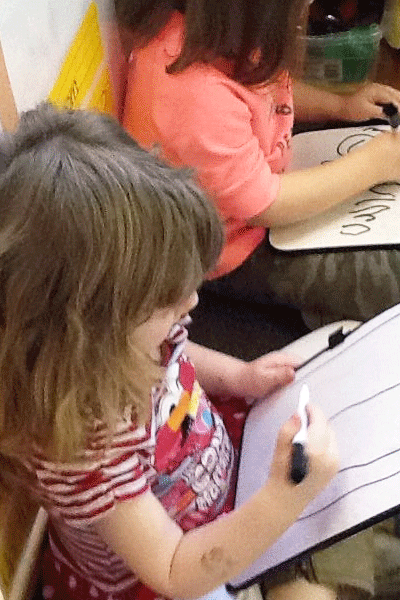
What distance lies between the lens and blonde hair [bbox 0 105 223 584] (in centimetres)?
51

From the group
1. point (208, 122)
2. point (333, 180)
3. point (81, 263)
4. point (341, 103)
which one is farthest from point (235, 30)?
point (81, 263)

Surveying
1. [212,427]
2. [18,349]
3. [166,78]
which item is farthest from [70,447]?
[166,78]

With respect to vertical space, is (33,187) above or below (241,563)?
above

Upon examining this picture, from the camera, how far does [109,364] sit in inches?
22.0

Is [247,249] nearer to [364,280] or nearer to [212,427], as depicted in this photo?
[364,280]

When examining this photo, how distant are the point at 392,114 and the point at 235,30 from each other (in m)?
0.31

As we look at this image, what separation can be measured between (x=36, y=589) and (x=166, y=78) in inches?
20.3

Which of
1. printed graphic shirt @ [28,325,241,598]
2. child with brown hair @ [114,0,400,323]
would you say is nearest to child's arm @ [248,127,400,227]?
child with brown hair @ [114,0,400,323]

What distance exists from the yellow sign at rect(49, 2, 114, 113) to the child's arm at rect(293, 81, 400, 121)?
1.12 feet

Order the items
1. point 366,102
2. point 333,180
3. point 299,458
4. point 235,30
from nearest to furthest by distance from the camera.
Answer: point 299,458 < point 235,30 < point 333,180 < point 366,102

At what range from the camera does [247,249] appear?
101cm

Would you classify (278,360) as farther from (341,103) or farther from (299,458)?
(341,103)

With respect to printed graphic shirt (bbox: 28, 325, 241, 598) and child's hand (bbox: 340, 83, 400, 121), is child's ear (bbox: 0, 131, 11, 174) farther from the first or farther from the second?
child's hand (bbox: 340, 83, 400, 121)

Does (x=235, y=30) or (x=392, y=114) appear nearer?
(x=235, y=30)
